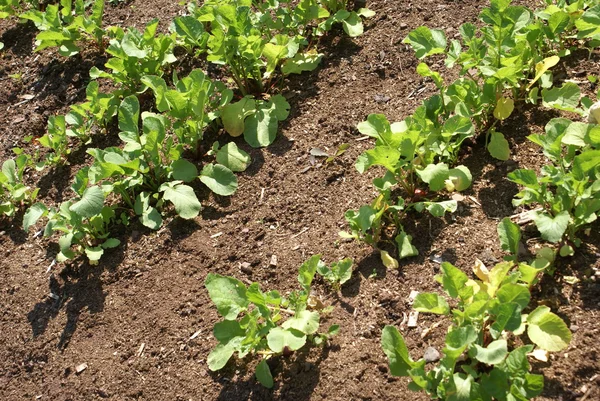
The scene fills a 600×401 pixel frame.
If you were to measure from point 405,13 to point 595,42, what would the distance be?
45.9 inches

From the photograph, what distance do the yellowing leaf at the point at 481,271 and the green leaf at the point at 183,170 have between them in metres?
1.57

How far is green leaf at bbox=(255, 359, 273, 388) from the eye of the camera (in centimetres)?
257

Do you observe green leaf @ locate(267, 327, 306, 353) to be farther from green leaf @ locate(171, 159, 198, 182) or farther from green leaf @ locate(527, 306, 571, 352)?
green leaf @ locate(171, 159, 198, 182)

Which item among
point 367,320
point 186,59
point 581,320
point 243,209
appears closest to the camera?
point 581,320

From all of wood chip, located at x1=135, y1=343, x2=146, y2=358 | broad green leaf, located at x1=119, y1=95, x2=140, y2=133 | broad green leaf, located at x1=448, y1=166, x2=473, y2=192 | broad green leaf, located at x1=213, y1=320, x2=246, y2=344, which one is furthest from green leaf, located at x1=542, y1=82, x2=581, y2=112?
wood chip, located at x1=135, y1=343, x2=146, y2=358

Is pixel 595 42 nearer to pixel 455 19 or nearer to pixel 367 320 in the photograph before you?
pixel 455 19

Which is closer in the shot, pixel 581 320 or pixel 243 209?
pixel 581 320

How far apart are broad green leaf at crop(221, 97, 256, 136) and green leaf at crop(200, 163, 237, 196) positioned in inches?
12.5

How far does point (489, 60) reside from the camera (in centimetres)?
310

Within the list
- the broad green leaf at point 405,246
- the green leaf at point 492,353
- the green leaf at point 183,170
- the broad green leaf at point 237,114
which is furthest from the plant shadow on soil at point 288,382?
the broad green leaf at point 237,114

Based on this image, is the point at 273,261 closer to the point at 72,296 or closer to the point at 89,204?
the point at 89,204

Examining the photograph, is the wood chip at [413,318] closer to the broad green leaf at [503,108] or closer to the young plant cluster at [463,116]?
the young plant cluster at [463,116]

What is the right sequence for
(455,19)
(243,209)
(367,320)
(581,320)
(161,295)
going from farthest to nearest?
1. (455,19)
2. (243,209)
3. (161,295)
4. (367,320)
5. (581,320)

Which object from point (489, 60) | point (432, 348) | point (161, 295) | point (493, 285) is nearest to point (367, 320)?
point (432, 348)
